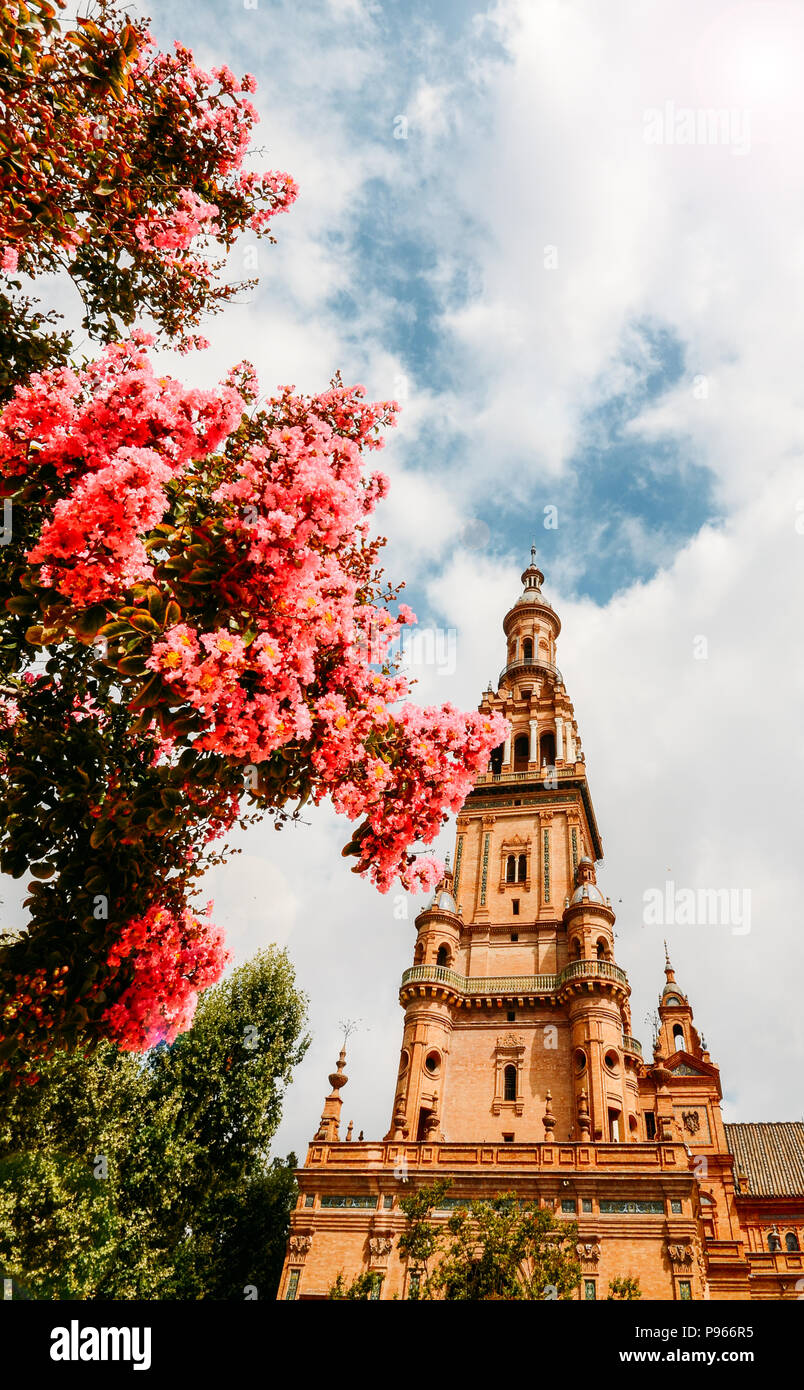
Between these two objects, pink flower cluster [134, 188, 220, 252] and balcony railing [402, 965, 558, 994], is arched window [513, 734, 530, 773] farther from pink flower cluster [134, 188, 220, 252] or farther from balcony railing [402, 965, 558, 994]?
pink flower cluster [134, 188, 220, 252]

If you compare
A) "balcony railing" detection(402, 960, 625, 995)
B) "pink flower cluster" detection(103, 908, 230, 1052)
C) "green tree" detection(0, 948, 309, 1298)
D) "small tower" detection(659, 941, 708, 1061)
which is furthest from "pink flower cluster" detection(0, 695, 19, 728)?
"small tower" detection(659, 941, 708, 1061)

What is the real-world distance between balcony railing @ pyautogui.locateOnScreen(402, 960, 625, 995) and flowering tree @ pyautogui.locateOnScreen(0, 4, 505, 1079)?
27.8 m

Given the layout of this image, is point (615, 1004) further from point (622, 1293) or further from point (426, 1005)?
point (622, 1293)

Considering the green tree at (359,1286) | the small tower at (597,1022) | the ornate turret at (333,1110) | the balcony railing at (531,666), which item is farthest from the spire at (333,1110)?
the balcony railing at (531,666)

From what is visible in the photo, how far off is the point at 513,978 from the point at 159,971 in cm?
2986

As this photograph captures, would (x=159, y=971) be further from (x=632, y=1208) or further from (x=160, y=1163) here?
(x=632, y=1208)

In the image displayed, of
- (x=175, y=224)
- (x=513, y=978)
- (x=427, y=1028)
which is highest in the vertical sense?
(x=513, y=978)

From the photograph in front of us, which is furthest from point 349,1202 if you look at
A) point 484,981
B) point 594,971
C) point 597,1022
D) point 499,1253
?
point 594,971

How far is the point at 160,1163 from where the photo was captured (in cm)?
2378

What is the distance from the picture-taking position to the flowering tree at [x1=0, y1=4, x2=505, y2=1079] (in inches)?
158

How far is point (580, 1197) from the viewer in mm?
23594

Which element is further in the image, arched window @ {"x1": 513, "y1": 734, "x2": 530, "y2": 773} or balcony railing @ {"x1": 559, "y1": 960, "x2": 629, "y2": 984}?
arched window @ {"x1": 513, "y1": 734, "x2": 530, "y2": 773}
